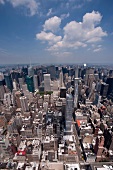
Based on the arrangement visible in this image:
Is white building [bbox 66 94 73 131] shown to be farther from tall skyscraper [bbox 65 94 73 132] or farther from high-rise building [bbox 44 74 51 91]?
high-rise building [bbox 44 74 51 91]

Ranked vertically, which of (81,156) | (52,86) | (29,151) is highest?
(52,86)

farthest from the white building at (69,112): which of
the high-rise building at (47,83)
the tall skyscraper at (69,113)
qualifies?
the high-rise building at (47,83)

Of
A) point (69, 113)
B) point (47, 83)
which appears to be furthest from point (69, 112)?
point (47, 83)

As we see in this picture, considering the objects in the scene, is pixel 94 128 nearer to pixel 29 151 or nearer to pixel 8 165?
pixel 29 151

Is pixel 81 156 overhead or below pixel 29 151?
below

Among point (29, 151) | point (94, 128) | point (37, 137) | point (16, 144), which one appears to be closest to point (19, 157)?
point (29, 151)

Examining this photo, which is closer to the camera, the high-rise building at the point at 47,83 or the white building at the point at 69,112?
the white building at the point at 69,112

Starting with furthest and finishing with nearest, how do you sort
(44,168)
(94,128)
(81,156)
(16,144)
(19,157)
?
(94,128) → (16,144) → (81,156) → (19,157) → (44,168)

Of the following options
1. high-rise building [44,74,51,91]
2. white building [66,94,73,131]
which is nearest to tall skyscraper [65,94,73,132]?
white building [66,94,73,131]

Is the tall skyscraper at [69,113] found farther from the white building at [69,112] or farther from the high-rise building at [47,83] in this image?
the high-rise building at [47,83]

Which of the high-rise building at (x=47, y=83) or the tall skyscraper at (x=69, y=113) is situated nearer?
the tall skyscraper at (x=69, y=113)

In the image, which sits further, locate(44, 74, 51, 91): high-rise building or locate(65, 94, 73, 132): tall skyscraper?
locate(44, 74, 51, 91): high-rise building
